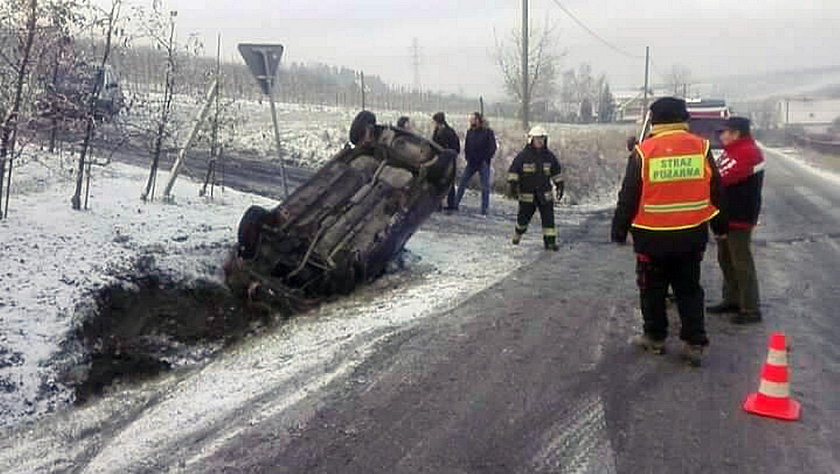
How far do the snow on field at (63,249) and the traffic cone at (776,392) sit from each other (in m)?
4.33

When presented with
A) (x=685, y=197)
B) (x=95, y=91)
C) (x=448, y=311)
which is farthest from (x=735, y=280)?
(x=95, y=91)

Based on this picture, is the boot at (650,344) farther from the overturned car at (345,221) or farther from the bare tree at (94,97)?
the bare tree at (94,97)

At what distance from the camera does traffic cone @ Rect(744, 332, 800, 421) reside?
169 inches

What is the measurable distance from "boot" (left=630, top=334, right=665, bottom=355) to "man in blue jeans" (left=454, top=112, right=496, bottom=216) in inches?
294

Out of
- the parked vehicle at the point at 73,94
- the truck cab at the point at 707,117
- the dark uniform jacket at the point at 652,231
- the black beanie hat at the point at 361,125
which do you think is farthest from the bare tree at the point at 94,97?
the truck cab at the point at 707,117

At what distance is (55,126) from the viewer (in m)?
8.03

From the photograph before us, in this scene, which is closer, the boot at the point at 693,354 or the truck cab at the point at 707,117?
the boot at the point at 693,354

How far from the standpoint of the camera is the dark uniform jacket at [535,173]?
959 cm

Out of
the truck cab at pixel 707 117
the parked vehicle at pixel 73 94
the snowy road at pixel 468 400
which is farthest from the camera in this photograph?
the truck cab at pixel 707 117

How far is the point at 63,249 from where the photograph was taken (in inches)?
267

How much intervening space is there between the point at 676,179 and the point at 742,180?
1.46 metres

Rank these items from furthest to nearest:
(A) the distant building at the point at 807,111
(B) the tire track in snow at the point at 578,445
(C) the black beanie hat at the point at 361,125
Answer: (A) the distant building at the point at 807,111 → (C) the black beanie hat at the point at 361,125 → (B) the tire track in snow at the point at 578,445

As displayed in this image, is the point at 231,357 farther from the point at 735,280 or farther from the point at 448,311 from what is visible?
the point at 735,280

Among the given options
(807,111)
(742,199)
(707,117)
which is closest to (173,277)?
(742,199)
